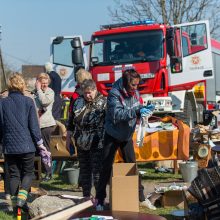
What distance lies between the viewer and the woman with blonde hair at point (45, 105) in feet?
28.8

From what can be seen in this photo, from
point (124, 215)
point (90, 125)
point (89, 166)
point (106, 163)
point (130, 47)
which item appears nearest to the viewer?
point (124, 215)

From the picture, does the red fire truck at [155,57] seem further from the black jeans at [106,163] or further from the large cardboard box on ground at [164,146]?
the black jeans at [106,163]

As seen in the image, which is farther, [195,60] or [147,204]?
[195,60]

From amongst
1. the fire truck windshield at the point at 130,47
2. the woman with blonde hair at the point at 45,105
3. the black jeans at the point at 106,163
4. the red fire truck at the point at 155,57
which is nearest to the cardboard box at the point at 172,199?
the black jeans at the point at 106,163

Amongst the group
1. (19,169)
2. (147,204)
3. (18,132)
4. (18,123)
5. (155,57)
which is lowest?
(147,204)

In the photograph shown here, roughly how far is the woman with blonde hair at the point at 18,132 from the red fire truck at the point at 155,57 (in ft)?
20.7

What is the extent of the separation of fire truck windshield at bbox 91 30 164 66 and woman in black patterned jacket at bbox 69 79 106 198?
641cm

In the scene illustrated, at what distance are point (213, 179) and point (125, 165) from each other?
125 cm

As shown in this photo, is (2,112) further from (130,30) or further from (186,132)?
(130,30)

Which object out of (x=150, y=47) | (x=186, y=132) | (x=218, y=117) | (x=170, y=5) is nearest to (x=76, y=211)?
(x=186, y=132)

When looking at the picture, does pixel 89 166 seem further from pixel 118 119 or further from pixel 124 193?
pixel 124 193

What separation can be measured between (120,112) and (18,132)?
1.24m

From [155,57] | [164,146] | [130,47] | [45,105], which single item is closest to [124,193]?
[45,105]

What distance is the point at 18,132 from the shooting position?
6.80m
